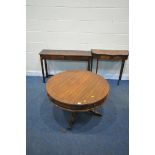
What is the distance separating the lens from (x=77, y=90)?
204 cm

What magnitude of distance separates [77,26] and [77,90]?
A: 150 cm

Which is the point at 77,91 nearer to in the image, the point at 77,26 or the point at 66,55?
the point at 66,55

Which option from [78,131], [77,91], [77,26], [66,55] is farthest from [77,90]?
[77,26]

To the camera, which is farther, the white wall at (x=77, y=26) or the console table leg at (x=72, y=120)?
the white wall at (x=77, y=26)

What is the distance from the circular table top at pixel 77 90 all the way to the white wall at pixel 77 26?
0.99 m

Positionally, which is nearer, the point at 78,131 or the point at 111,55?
the point at 78,131

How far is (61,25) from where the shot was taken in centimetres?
309

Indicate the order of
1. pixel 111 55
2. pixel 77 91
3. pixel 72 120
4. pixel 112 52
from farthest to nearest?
pixel 112 52 → pixel 111 55 → pixel 72 120 → pixel 77 91

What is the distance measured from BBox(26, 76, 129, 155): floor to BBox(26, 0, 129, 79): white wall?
1082 millimetres

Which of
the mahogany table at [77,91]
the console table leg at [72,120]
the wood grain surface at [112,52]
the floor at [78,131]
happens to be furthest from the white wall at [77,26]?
the console table leg at [72,120]

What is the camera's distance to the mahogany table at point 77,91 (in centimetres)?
184

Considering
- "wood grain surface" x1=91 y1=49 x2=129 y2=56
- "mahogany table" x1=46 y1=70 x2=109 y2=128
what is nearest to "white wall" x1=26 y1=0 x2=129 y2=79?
"wood grain surface" x1=91 y1=49 x2=129 y2=56

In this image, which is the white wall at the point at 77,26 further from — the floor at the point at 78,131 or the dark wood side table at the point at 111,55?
the floor at the point at 78,131
